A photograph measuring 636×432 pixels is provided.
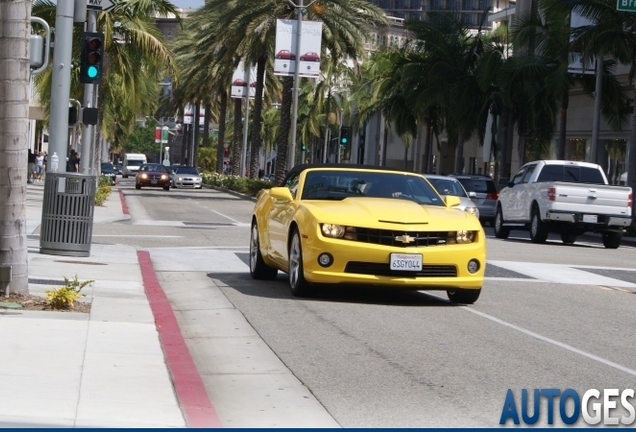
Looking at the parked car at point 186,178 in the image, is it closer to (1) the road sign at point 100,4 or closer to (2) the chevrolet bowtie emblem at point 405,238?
(1) the road sign at point 100,4

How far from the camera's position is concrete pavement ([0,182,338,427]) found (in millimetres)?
7191

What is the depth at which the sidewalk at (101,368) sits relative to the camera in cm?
710

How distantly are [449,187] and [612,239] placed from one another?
14.5 feet

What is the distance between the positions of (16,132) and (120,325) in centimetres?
273

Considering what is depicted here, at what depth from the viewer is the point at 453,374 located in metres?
9.23

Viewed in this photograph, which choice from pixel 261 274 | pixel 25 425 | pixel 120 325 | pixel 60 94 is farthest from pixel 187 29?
pixel 25 425

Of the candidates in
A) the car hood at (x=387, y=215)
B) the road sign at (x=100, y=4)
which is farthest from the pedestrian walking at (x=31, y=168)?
the car hood at (x=387, y=215)

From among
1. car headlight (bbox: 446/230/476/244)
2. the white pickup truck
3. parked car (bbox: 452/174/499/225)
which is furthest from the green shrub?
parked car (bbox: 452/174/499/225)

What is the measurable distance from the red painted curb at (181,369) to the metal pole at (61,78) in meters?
6.76

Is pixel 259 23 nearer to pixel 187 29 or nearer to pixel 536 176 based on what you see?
pixel 187 29

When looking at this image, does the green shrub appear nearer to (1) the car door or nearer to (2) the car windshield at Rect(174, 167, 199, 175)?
(1) the car door

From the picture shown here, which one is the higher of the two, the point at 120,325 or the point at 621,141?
the point at 621,141

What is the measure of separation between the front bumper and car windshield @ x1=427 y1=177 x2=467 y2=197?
52.8 feet

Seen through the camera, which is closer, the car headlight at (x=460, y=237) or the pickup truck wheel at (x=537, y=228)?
the car headlight at (x=460, y=237)
